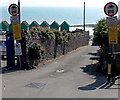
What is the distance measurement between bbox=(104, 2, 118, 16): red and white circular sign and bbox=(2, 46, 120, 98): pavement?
2839 mm

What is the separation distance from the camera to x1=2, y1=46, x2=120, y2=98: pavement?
34.1ft

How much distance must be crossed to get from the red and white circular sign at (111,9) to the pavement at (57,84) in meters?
2.84

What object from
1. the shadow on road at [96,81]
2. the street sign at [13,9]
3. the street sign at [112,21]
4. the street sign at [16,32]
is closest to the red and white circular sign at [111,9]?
the street sign at [112,21]

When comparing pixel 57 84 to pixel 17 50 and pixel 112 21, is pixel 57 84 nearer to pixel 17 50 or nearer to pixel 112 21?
pixel 112 21

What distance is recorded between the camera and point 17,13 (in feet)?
49.1

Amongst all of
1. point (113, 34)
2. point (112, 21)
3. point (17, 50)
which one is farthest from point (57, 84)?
point (17, 50)

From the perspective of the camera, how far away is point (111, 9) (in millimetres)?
12359

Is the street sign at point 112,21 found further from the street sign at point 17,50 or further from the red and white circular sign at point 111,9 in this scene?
the street sign at point 17,50

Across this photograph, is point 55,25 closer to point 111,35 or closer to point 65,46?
point 65,46

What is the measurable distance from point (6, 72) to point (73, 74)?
3.22 meters

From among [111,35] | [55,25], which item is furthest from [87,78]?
[55,25]

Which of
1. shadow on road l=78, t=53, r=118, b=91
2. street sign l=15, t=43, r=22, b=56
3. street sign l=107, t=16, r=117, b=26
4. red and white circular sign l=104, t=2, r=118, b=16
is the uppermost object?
red and white circular sign l=104, t=2, r=118, b=16

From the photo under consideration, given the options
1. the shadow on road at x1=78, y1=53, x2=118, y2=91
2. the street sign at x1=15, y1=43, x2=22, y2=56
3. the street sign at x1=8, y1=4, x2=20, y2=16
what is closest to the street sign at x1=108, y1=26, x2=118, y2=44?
the shadow on road at x1=78, y1=53, x2=118, y2=91

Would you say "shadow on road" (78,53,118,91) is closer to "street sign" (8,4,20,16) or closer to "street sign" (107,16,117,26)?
"street sign" (107,16,117,26)
